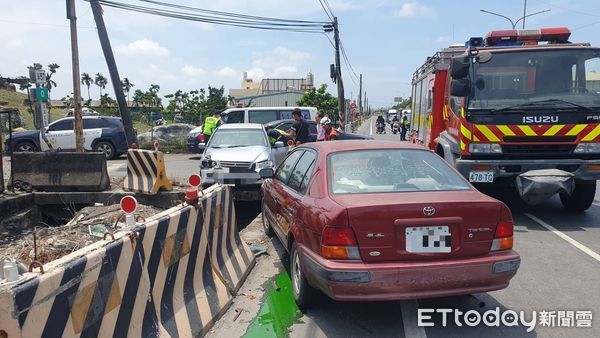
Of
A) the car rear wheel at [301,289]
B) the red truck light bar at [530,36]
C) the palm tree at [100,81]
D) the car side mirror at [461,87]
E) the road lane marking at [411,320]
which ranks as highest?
the palm tree at [100,81]

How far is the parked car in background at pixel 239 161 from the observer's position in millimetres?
9242

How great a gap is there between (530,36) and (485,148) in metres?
2.76

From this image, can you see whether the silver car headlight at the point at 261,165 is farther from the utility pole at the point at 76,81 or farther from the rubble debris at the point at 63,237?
the utility pole at the point at 76,81

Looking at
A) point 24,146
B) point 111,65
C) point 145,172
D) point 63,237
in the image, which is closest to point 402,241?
point 63,237

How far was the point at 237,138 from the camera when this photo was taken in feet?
34.9

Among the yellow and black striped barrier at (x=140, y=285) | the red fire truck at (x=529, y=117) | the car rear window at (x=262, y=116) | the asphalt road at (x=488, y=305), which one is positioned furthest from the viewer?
the car rear window at (x=262, y=116)

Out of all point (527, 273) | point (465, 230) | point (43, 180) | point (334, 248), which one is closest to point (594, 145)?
point (527, 273)

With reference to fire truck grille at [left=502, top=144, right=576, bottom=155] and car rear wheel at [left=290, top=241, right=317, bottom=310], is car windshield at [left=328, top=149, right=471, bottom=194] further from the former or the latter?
fire truck grille at [left=502, top=144, right=576, bottom=155]

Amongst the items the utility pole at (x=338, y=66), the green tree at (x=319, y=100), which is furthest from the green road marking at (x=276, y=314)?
the green tree at (x=319, y=100)

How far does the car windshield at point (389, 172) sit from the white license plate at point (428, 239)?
0.49 m

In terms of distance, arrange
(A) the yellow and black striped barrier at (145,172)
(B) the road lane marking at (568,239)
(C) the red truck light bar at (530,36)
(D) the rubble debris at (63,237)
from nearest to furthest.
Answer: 1. (D) the rubble debris at (63,237)
2. (B) the road lane marking at (568,239)
3. (C) the red truck light bar at (530,36)
4. (A) the yellow and black striped barrier at (145,172)

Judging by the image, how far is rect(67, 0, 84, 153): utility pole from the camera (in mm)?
13273

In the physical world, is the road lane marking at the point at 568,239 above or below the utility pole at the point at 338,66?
below

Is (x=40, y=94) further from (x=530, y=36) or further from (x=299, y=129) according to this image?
(x=530, y=36)
